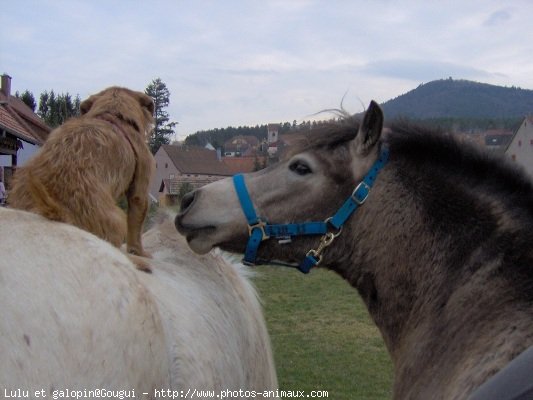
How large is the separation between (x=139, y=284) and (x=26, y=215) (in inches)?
25.7

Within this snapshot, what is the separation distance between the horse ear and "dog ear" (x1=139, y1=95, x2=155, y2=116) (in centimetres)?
193

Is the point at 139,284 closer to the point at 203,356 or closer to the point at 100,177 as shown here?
the point at 203,356

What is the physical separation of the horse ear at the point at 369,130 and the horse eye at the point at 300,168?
10.5 inches

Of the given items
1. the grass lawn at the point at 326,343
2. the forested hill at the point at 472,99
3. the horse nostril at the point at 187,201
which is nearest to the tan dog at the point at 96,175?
the horse nostril at the point at 187,201

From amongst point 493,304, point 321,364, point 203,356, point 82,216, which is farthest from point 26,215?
point 321,364

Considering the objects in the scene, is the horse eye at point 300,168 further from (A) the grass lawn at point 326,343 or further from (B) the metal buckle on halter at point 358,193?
(A) the grass lawn at point 326,343

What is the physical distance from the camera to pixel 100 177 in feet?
10.7

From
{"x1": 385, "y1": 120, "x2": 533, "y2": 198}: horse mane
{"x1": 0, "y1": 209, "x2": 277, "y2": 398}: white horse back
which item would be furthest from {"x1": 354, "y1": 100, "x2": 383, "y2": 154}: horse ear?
{"x1": 0, "y1": 209, "x2": 277, "y2": 398}: white horse back

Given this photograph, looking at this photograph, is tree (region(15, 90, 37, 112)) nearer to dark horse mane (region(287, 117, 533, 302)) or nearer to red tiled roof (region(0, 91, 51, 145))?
red tiled roof (region(0, 91, 51, 145))

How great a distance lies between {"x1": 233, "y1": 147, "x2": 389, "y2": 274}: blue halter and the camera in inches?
106

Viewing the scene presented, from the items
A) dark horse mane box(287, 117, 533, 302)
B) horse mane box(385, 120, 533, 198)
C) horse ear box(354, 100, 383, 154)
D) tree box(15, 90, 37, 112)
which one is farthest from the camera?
tree box(15, 90, 37, 112)

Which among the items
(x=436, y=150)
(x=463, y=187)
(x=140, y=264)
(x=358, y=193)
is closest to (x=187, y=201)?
(x=140, y=264)

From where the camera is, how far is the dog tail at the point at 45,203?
2918 mm

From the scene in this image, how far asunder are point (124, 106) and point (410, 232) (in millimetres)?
2130
